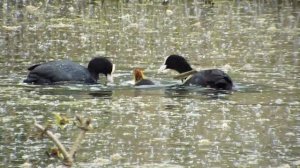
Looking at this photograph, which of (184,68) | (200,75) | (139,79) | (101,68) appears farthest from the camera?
(184,68)

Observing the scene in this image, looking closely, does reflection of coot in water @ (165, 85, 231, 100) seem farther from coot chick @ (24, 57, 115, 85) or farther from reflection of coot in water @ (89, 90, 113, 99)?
coot chick @ (24, 57, 115, 85)

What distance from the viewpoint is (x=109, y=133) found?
10.9 meters

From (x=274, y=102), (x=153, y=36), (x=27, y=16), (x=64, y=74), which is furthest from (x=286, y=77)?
(x=27, y=16)

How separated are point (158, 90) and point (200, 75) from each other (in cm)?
73

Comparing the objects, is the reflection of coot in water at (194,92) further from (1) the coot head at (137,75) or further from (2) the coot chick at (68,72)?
(2) the coot chick at (68,72)

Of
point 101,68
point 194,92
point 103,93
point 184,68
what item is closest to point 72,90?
point 103,93

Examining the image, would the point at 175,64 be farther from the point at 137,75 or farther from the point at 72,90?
the point at 72,90

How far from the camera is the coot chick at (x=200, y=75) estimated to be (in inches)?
576

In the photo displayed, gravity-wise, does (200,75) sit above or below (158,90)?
above

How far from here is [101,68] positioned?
15438 mm

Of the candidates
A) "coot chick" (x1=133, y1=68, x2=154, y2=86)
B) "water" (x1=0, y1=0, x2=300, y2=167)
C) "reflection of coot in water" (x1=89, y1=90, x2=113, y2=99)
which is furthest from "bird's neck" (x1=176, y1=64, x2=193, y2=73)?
"reflection of coot in water" (x1=89, y1=90, x2=113, y2=99)

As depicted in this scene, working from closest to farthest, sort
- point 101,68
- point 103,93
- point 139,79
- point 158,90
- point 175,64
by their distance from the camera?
point 103,93 < point 158,90 < point 139,79 < point 101,68 < point 175,64

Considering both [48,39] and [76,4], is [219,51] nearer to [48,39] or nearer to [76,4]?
[48,39]

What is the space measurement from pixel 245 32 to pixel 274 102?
772 cm
